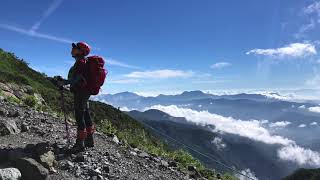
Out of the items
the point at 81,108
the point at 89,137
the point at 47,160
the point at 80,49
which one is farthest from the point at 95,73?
the point at 47,160

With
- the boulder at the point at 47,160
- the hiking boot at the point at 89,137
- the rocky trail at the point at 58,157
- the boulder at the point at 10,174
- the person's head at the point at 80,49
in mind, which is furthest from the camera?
the hiking boot at the point at 89,137

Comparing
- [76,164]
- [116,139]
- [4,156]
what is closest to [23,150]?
[4,156]

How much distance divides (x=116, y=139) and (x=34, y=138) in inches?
131

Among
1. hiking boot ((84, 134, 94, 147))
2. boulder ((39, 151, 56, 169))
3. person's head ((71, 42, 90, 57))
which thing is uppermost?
person's head ((71, 42, 90, 57))

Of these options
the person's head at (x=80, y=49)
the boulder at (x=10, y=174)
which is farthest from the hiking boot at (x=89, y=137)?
the boulder at (x=10, y=174)

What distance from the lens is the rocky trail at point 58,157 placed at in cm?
935

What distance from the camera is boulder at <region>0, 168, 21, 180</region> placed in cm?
841

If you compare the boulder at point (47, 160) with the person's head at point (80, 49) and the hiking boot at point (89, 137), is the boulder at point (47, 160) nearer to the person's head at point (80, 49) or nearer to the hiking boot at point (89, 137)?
the hiking boot at point (89, 137)

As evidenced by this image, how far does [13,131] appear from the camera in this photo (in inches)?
503

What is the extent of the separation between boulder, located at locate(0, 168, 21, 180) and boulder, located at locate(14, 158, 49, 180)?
0.20 metres

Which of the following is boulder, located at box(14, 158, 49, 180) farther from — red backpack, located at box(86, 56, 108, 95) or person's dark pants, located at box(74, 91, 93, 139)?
red backpack, located at box(86, 56, 108, 95)

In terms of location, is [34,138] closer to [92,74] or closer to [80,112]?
[80,112]

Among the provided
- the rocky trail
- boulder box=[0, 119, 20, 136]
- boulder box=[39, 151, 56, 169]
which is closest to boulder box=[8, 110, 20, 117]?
the rocky trail

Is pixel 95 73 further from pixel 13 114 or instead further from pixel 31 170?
A: pixel 13 114
